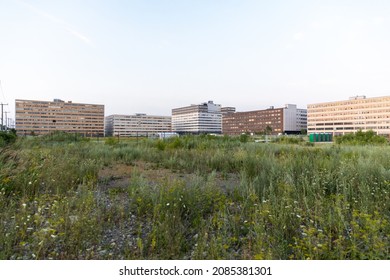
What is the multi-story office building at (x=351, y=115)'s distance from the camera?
102 metres

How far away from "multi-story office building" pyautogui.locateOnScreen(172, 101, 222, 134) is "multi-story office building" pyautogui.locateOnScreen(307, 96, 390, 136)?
6645 cm

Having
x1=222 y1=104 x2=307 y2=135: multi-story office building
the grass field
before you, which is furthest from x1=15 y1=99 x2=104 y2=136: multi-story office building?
the grass field

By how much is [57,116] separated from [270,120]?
5633 inches

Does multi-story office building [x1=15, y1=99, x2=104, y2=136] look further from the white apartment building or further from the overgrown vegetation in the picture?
the white apartment building

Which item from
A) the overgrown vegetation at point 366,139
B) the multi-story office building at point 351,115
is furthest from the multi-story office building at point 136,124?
the overgrown vegetation at point 366,139

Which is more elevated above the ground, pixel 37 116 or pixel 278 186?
pixel 37 116

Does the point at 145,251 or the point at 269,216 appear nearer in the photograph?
the point at 145,251

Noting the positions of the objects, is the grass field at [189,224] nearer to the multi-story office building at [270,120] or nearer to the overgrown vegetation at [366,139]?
the overgrown vegetation at [366,139]

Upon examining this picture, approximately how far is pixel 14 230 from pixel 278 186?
460 centimetres

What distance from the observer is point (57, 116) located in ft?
419

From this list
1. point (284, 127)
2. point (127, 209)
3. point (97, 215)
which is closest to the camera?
point (97, 215)
